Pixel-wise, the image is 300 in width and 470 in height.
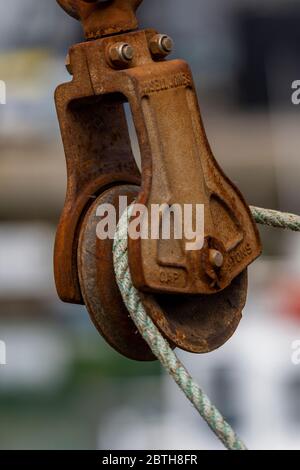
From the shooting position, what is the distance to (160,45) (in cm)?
123

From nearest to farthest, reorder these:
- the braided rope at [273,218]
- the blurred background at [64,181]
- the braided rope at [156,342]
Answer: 1. the braided rope at [156,342]
2. the braided rope at [273,218]
3. the blurred background at [64,181]

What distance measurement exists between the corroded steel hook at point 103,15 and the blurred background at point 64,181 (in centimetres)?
382

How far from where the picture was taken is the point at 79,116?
4.18 ft

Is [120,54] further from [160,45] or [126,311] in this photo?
[126,311]

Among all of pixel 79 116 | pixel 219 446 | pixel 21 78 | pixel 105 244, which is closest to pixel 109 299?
pixel 105 244

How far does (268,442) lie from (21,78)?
82.4 inches

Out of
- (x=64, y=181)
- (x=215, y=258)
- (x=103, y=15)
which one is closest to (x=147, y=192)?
(x=215, y=258)

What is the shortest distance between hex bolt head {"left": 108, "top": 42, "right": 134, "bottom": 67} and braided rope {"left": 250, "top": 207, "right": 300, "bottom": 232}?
0.26 metres

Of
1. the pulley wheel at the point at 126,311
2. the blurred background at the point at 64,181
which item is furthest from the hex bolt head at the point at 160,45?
the blurred background at the point at 64,181

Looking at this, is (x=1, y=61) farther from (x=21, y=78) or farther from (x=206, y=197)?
(x=206, y=197)

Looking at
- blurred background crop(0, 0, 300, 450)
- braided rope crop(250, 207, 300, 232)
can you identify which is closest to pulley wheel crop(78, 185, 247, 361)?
braided rope crop(250, 207, 300, 232)

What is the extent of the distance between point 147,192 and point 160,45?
171mm

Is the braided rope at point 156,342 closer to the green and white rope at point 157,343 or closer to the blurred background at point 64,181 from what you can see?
the green and white rope at point 157,343

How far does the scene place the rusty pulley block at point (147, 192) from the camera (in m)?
1.17
